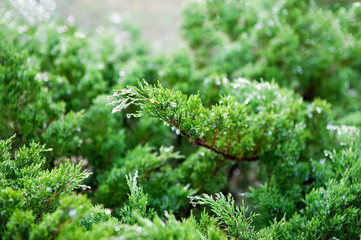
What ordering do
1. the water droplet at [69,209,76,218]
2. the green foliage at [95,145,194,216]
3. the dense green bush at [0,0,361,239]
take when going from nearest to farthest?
the water droplet at [69,209,76,218]
the dense green bush at [0,0,361,239]
the green foliage at [95,145,194,216]

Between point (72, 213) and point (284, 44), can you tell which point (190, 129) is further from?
point (284, 44)

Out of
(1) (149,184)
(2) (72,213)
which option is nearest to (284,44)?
(1) (149,184)

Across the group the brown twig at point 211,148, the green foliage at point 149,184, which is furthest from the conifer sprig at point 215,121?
the green foliage at point 149,184

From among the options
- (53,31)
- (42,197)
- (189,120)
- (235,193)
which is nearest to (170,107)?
(189,120)

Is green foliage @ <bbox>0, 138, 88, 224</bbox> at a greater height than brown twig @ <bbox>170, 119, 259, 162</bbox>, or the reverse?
green foliage @ <bbox>0, 138, 88, 224</bbox>

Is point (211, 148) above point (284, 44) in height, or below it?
below

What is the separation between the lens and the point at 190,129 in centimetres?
82

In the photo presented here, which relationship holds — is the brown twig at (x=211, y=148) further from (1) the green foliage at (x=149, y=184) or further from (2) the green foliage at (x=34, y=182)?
(2) the green foliage at (x=34, y=182)

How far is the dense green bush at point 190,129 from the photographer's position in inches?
29.5

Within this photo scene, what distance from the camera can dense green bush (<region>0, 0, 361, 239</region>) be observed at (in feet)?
2.45

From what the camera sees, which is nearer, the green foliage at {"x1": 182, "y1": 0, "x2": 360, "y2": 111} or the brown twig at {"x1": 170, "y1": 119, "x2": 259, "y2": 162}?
the brown twig at {"x1": 170, "y1": 119, "x2": 259, "y2": 162}

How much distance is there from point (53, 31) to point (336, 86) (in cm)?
166

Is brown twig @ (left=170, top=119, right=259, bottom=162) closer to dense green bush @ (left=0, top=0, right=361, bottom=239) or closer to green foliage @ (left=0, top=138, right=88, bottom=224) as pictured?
dense green bush @ (left=0, top=0, right=361, bottom=239)

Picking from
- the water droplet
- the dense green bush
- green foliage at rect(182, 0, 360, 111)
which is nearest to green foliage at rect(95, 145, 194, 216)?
the dense green bush
